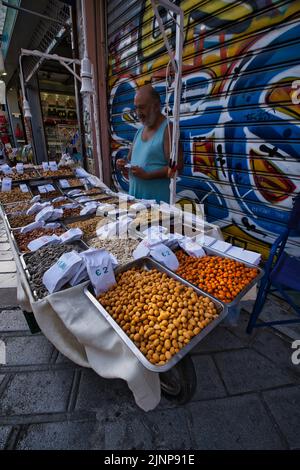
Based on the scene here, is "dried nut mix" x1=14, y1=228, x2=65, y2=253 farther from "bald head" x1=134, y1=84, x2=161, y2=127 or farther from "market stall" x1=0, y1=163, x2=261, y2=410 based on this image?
"bald head" x1=134, y1=84, x2=161, y2=127

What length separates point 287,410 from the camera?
156cm

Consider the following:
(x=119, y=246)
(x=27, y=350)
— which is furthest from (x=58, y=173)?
(x=27, y=350)

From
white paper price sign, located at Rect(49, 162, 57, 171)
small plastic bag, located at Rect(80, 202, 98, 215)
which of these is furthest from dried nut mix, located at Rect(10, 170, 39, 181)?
small plastic bag, located at Rect(80, 202, 98, 215)

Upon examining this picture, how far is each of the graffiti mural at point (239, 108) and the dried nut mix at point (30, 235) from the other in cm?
154

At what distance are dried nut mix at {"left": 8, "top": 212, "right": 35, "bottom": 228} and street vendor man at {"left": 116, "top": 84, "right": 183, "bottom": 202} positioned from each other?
1191 millimetres

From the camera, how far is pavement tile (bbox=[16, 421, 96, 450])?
54.6 inches

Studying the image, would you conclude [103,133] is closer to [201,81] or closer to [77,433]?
[201,81]

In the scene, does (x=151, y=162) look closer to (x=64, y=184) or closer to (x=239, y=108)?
(x=239, y=108)

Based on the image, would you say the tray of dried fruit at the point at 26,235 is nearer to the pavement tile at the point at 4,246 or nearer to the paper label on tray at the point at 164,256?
the paper label on tray at the point at 164,256

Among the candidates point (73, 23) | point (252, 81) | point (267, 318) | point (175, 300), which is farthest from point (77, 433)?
point (73, 23)

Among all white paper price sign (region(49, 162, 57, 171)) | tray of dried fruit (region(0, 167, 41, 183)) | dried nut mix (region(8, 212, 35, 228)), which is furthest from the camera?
white paper price sign (region(49, 162, 57, 171))

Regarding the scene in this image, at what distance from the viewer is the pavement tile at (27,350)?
1948mm

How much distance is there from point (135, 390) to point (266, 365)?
1.43 metres

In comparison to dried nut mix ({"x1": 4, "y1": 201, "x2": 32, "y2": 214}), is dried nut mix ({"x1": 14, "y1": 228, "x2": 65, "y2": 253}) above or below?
below
